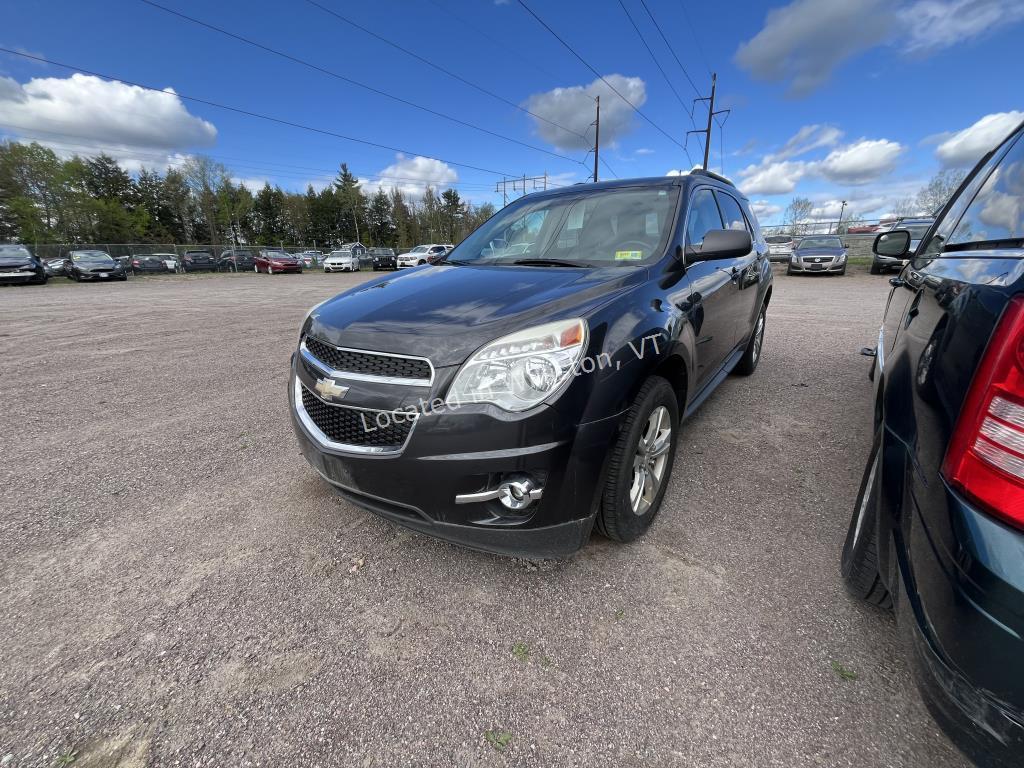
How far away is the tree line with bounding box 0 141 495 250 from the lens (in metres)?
44.8

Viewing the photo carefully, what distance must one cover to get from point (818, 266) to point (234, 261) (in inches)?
1356

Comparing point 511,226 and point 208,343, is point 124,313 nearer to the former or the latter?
point 208,343

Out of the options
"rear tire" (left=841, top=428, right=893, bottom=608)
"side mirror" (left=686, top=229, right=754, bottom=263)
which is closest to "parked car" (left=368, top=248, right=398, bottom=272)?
"side mirror" (left=686, top=229, right=754, bottom=263)

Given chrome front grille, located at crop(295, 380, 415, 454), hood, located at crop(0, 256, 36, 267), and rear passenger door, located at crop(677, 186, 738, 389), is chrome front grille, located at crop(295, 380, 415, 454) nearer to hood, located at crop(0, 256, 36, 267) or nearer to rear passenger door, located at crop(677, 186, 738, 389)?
rear passenger door, located at crop(677, 186, 738, 389)

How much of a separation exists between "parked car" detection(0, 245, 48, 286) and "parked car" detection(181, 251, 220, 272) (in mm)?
11760

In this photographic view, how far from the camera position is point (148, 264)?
2872 centimetres

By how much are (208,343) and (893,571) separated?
7.81 meters

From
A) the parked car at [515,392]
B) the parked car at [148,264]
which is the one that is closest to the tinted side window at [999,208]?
the parked car at [515,392]

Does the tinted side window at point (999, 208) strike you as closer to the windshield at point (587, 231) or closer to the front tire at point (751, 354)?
the windshield at point (587, 231)

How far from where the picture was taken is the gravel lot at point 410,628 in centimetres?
138

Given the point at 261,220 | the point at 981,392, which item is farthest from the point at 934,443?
the point at 261,220

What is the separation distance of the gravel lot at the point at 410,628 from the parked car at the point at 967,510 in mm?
515

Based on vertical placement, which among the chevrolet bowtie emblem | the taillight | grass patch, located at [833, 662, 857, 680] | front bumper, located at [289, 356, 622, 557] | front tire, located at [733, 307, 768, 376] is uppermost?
the taillight

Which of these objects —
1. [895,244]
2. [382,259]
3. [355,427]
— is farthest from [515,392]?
[382,259]
